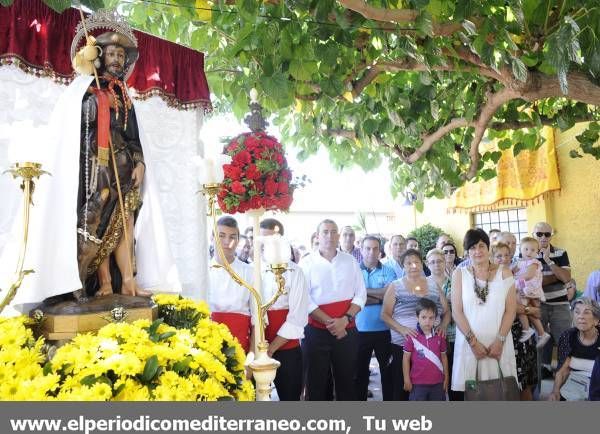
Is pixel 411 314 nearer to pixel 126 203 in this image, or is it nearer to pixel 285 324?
pixel 285 324

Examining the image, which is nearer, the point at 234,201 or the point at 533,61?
the point at 234,201

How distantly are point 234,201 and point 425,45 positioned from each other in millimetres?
1554

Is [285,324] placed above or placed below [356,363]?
above

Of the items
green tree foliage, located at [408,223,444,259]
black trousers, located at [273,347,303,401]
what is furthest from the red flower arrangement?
green tree foliage, located at [408,223,444,259]

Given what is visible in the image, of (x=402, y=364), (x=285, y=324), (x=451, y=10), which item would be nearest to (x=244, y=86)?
(x=451, y=10)

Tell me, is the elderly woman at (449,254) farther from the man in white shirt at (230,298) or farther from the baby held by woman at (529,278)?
the man in white shirt at (230,298)

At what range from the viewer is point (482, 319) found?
12.6 feet

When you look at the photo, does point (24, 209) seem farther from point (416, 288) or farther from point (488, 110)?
point (488, 110)

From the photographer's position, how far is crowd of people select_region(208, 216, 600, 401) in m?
3.73

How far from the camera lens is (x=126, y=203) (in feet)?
7.71

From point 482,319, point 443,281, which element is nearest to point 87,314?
point 482,319

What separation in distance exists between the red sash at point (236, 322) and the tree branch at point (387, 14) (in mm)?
2120

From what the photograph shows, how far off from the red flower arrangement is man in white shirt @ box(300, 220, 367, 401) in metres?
1.56

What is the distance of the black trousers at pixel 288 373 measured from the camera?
3.73m
